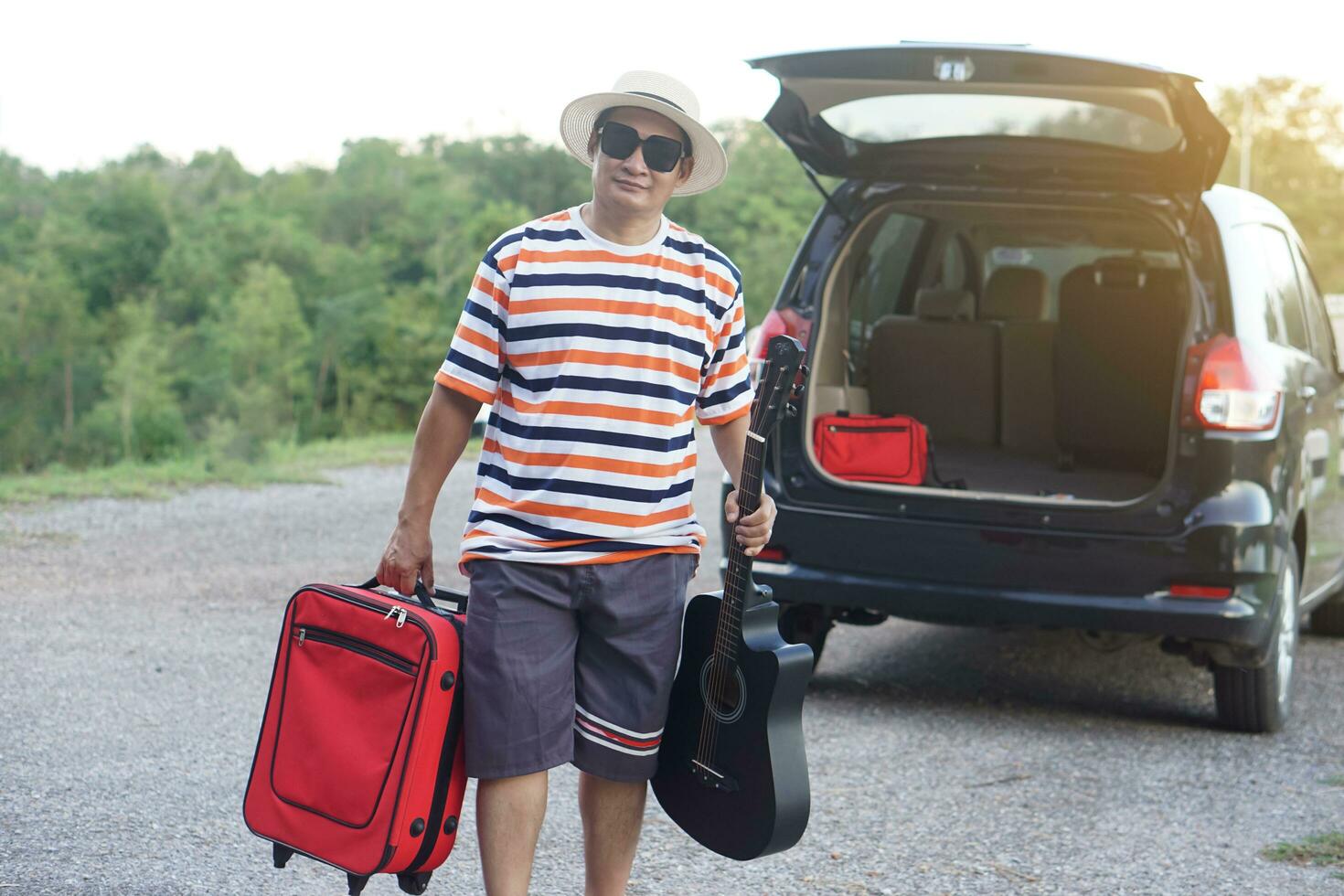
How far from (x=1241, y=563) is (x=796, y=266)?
175cm

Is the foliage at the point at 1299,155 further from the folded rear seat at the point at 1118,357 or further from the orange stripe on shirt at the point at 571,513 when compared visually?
the orange stripe on shirt at the point at 571,513

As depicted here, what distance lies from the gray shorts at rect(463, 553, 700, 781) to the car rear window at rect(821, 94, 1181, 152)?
2605 millimetres

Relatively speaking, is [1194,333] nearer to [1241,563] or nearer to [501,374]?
[1241,563]

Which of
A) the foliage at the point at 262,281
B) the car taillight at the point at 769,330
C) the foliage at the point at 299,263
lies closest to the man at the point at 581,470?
the car taillight at the point at 769,330

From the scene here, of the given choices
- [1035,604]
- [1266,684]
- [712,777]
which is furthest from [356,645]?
[1266,684]

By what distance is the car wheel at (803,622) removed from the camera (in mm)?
5324

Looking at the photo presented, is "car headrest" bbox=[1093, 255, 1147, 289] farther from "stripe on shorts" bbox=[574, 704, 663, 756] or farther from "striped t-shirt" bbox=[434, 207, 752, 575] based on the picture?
"stripe on shorts" bbox=[574, 704, 663, 756]

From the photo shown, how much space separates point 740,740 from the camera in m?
2.88

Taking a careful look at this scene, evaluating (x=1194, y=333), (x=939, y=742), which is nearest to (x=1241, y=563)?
(x=1194, y=333)

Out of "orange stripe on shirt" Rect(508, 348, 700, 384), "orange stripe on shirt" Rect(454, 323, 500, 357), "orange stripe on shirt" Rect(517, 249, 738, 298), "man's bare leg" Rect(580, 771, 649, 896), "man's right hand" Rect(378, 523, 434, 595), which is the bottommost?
"man's bare leg" Rect(580, 771, 649, 896)

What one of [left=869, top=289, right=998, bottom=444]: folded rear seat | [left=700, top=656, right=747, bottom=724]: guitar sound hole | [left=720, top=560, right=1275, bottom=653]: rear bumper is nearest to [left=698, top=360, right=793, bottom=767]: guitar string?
[left=700, top=656, right=747, bottom=724]: guitar sound hole

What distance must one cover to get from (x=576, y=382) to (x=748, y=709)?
68cm

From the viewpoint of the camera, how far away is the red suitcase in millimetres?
2689

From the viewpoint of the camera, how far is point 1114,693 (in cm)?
582
